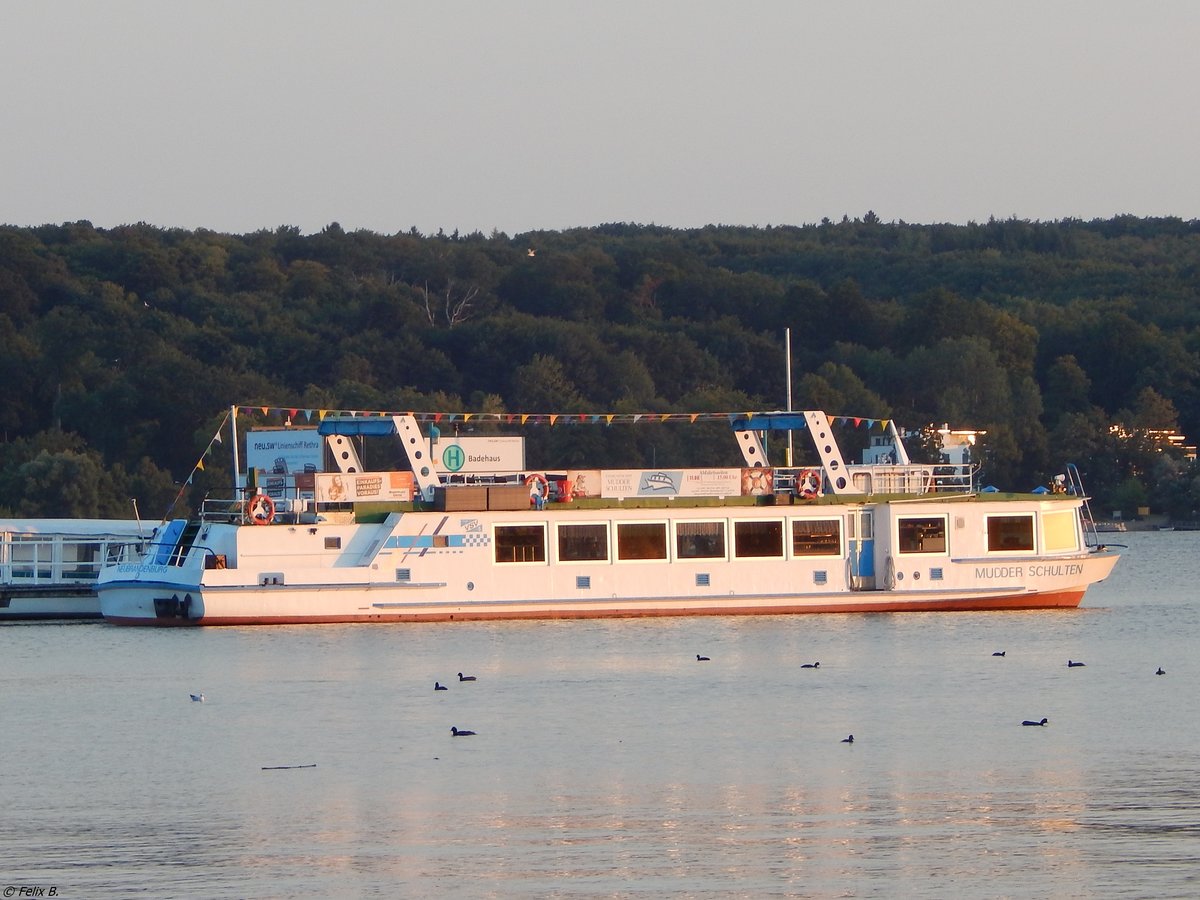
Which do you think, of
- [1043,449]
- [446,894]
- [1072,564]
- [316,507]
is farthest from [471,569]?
[1043,449]

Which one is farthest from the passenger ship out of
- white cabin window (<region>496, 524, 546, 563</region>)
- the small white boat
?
the small white boat

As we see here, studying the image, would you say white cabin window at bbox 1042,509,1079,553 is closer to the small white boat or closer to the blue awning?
the blue awning

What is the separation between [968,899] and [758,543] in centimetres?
3222

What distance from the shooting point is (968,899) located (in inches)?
845

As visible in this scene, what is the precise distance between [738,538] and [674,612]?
2.56 metres

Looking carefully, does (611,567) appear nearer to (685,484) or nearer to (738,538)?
(685,484)

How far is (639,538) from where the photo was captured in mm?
53094

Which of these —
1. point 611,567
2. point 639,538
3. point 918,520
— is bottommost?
point 611,567

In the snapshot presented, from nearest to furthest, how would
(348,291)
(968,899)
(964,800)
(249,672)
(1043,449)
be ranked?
(968,899), (964,800), (249,672), (1043,449), (348,291)

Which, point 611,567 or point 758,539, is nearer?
point 611,567

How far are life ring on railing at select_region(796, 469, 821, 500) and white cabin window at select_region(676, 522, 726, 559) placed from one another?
102 inches

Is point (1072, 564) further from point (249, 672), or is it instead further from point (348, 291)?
point (348, 291)

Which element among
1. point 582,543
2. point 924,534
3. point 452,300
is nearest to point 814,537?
point 924,534

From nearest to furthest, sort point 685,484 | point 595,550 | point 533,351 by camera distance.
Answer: point 595,550 < point 685,484 < point 533,351
